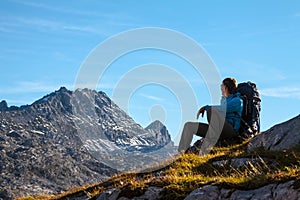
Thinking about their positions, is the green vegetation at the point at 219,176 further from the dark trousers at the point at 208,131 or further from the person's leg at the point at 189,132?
the person's leg at the point at 189,132

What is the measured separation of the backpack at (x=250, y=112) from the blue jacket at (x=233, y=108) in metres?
0.39

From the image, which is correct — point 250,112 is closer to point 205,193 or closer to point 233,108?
point 233,108

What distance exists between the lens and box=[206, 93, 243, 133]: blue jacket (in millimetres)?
20391

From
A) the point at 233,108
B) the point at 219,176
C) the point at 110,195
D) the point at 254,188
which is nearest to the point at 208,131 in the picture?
the point at 233,108

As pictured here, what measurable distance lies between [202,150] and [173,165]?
11.1 feet

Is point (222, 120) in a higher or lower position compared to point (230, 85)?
lower

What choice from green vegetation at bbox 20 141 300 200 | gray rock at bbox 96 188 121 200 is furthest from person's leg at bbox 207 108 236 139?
gray rock at bbox 96 188 121 200

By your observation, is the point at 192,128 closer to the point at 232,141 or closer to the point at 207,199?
the point at 232,141

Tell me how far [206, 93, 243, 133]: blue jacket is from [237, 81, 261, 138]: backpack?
1.29 feet

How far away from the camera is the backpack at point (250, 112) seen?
2152 cm

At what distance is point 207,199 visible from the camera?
32.3ft

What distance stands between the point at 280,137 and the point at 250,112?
10.6 ft

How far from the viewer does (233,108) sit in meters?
20.5

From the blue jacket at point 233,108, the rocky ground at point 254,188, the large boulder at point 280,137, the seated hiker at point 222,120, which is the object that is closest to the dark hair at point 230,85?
the seated hiker at point 222,120
